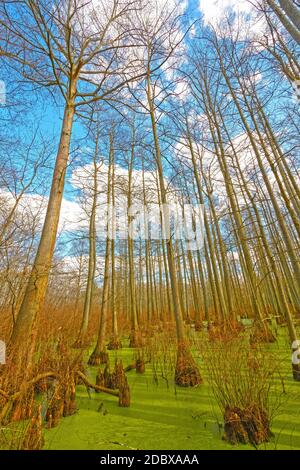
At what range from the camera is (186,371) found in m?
3.48

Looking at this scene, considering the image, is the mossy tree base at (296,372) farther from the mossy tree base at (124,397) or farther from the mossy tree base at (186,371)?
the mossy tree base at (124,397)

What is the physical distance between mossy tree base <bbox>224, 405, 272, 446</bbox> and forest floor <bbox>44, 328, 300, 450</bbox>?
58mm

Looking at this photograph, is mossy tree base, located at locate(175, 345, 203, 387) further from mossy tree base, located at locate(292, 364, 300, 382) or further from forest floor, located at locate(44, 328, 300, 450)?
mossy tree base, located at locate(292, 364, 300, 382)

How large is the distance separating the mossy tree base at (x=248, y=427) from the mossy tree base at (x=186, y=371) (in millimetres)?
1398

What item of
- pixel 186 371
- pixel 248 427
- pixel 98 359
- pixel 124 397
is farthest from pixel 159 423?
pixel 98 359

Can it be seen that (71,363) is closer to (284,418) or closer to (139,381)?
(139,381)

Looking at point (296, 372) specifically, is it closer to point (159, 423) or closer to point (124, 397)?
point (159, 423)

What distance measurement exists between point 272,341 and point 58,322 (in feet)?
17.3

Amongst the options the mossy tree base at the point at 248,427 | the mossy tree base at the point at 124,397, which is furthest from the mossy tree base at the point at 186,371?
the mossy tree base at the point at 248,427

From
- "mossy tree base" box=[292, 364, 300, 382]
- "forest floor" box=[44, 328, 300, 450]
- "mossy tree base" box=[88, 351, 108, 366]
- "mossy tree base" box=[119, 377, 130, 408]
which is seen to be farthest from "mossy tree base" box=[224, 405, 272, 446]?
"mossy tree base" box=[88, 351, 108, 366]

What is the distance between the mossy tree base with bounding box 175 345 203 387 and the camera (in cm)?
340

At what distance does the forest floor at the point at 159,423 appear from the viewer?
78.1 inches
